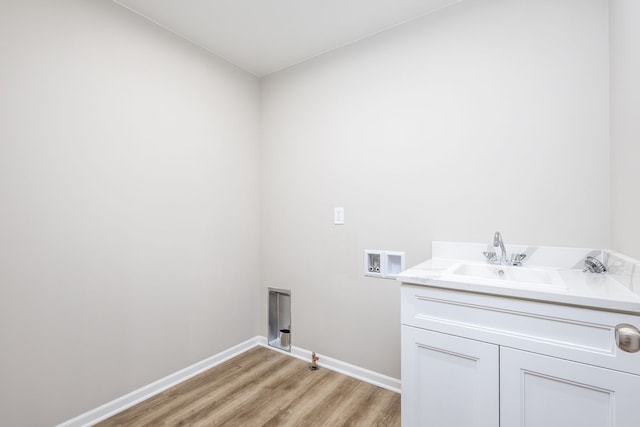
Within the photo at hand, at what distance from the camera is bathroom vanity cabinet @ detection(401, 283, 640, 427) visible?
970mm

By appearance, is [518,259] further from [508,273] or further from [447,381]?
[447,381]

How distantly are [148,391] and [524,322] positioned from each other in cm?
218

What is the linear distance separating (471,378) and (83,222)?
209 centimetres

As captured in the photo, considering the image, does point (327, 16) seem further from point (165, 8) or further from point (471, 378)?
point (471, 378)

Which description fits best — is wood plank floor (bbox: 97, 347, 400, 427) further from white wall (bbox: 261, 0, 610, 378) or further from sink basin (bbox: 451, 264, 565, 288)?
sink basin (bbox: 451, 264, 565, 288)

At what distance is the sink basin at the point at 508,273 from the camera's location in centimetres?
144

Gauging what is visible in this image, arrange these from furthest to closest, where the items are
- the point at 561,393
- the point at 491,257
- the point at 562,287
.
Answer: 1. the point at 491,257
2. the point at 562,287
3. the point at 561,393

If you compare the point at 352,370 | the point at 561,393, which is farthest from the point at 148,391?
the point at 561,393

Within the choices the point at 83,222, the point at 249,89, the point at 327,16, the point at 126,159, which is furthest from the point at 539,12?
the point at 83,222

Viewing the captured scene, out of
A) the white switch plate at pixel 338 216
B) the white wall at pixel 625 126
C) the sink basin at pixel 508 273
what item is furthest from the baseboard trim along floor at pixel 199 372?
the white wall at pixel 625 126

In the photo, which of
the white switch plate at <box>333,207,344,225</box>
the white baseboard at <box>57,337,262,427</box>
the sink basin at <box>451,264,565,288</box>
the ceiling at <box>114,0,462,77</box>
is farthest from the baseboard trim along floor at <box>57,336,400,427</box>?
the ceiling at <box>114,0,462,77</box>

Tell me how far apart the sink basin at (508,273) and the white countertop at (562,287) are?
0.05 m

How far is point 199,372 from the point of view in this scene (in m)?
2.23

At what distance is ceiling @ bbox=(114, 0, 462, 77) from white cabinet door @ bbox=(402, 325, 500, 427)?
1887mm
